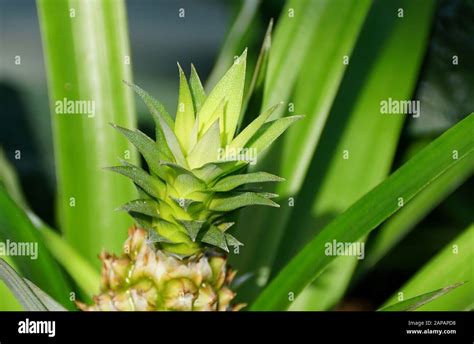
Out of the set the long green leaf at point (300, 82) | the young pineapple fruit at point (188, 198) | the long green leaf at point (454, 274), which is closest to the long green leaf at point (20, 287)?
the young pineapple fruit at point (188, 198)

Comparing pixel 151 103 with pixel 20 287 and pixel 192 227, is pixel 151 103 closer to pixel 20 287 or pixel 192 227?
pixel 192 227

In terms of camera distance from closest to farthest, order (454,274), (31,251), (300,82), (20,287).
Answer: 1. (20,287)
2. (31,251)
3. (454,274)
4. (300,82)

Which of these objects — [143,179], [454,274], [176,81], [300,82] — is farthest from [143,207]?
[176,81]

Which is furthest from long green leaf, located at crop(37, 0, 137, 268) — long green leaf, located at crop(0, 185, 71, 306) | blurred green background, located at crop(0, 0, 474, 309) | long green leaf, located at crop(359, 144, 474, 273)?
long green leaf, located at crop(359, 144, 474, 273)

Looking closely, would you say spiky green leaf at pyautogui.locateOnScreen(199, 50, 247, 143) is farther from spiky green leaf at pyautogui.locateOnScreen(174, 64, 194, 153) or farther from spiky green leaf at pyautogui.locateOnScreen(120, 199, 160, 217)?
spiky green leaf at pyautogui.locateOnScreen(120, 199, 160, 217)

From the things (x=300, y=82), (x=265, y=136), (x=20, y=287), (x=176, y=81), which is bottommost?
(x=20, y=287)
